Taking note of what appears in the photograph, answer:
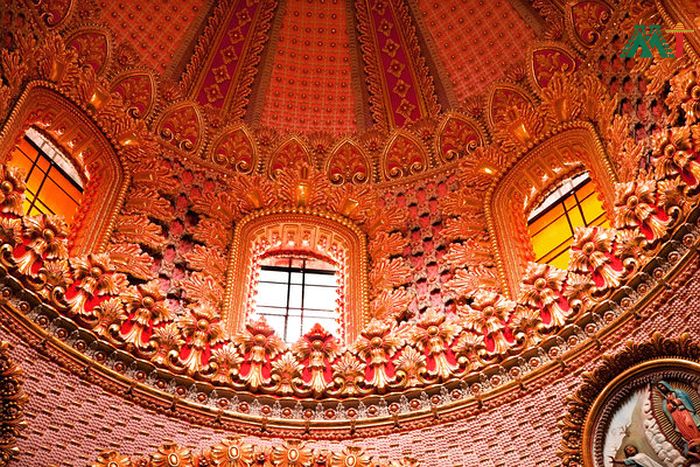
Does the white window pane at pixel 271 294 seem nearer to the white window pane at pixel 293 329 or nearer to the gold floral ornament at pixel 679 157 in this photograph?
the white window pane at pixel 293 329

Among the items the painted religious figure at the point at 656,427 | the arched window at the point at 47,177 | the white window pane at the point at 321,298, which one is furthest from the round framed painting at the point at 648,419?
the arched window at the point at 47,177

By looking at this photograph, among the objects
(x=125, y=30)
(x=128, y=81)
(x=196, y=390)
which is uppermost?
(x=125, y=30)

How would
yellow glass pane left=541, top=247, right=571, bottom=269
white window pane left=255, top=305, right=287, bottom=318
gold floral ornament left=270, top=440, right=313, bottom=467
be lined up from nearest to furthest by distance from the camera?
gold floral ornament left=270, top=440, right=313, bottom=467, yellow glass pane left=541, top=247, right=571, bottom=269, white window pane left=255, top=305, right=287, bottom=318

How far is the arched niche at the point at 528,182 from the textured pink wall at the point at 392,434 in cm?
218

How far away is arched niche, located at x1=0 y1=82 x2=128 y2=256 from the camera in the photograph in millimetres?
9727

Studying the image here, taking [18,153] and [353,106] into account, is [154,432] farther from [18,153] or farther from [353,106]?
[353,106]

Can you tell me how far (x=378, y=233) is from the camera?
11.3 m

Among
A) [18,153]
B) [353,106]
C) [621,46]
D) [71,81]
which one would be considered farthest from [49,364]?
[621,46]

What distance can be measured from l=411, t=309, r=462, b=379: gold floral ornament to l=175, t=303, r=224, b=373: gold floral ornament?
80.4 inches

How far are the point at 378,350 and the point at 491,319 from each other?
1192mm

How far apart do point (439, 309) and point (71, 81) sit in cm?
508

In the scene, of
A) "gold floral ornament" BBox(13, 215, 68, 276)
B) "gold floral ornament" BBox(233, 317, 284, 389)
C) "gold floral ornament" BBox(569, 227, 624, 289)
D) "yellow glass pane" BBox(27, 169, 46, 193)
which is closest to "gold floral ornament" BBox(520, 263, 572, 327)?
"gold floral ornament" BBox(569, 227, 624, 289)

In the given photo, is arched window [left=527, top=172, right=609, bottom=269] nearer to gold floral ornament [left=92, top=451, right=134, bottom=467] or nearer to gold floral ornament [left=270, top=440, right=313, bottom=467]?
gold floral ornament [left=270, top=440, right=313, bottom=467]

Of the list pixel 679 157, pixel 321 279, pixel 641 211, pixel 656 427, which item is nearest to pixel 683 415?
pixel 656 427
